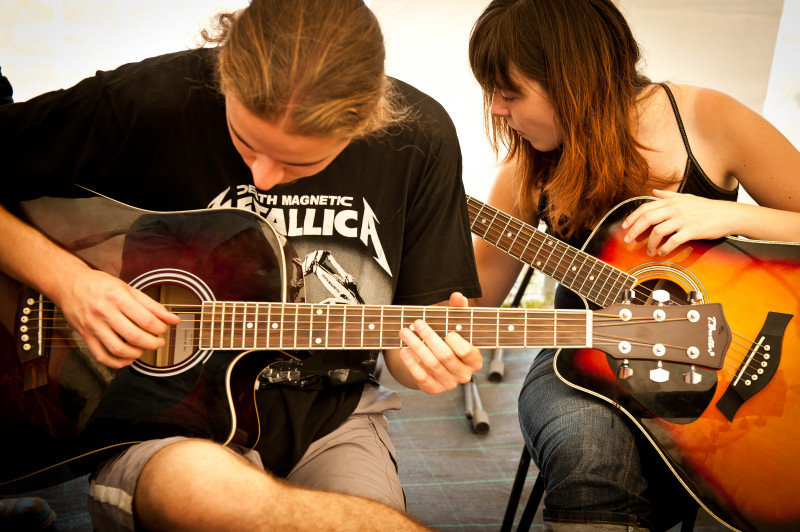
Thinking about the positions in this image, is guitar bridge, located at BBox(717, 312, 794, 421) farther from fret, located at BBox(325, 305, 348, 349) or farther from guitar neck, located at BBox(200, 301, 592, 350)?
fret, located at BBox(325, 305, 348, 349)

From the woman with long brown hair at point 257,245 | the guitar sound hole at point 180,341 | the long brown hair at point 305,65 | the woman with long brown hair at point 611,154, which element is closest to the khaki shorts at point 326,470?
the woman with long brown hair at point 257,245

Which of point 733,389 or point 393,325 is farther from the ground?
point 393,325

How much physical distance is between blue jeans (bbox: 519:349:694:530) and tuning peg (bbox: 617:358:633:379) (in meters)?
0.15

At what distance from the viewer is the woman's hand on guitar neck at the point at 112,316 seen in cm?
112

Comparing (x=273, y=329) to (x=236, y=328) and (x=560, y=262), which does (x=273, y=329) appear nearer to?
(x=236, y=328)

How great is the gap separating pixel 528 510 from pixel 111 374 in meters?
1.02

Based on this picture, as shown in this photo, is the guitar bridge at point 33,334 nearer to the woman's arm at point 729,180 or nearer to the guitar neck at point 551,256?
the guitar neck at point 551,256

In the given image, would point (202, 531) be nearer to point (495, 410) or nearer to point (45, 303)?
point (45, 303)

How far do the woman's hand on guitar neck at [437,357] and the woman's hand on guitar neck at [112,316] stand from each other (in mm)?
424

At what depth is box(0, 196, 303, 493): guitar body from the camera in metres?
1.17

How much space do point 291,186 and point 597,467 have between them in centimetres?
87

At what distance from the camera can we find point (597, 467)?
137 cm

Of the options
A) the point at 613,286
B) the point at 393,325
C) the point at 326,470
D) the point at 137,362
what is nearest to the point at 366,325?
the point at 393,325

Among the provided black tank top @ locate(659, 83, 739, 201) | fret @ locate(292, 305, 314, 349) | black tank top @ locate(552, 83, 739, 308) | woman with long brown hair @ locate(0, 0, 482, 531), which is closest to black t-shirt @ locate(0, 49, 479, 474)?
woman with long brown hair @ locate(0, 0, 482, 531)
